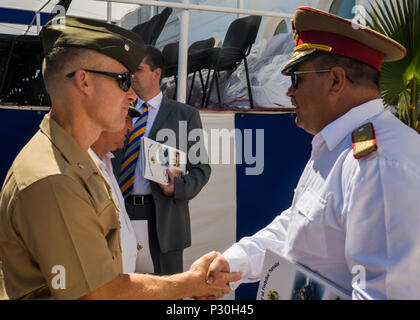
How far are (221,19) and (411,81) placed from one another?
2.00 m

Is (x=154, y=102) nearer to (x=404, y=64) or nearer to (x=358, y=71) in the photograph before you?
(x=358, y=71)

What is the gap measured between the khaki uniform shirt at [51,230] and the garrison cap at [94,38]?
1.41 feet

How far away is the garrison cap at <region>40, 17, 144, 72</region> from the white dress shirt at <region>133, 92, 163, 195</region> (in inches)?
61.7

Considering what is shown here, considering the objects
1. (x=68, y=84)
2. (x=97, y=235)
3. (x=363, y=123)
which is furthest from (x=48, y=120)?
(x=363, y=123)

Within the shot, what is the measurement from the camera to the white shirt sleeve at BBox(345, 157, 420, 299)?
4.64ft

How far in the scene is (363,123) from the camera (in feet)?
5.93

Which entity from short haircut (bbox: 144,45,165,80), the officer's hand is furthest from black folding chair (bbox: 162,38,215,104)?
the officer's hand

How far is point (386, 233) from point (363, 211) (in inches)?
3.8

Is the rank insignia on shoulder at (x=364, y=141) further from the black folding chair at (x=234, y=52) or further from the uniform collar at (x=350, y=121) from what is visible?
the black folding chair at (x=234, y=52)

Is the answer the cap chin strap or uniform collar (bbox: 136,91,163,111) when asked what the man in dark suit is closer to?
uniform collar (bbox: 136,91,163,111)

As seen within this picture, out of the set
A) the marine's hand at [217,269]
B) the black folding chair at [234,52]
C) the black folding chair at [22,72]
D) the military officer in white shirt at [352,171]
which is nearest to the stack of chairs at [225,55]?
the black folding chair at [234,52]

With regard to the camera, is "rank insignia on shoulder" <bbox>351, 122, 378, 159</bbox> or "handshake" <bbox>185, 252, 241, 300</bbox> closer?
"rank insignia on shoulder" <bbox>351, 122, 378, 159</bbox>

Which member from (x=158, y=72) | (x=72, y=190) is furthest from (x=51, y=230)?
(x=158, y=72)

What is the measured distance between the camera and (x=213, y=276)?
7.79 feet
